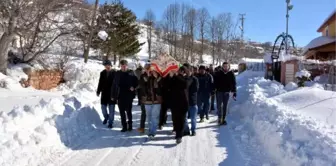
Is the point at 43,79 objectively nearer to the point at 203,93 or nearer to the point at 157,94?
the point at 203,93

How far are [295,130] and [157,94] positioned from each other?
3.11 metres

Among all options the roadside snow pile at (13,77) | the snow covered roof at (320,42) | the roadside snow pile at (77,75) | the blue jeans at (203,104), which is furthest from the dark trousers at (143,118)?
the snow covered roof at (320,42)

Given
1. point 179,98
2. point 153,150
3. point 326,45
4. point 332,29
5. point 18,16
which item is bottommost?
point 153,150

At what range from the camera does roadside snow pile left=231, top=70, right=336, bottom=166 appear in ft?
18.5

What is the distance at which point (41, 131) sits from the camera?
7020 millimetres

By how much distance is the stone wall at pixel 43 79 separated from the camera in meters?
19.6

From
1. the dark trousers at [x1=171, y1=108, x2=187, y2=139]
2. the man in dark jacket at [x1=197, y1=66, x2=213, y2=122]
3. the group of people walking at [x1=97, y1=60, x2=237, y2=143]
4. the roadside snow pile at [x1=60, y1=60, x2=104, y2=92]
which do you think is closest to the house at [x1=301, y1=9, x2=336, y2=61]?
the roadside snow pile at [x1=60, y1=60, x2=104, y2=92]

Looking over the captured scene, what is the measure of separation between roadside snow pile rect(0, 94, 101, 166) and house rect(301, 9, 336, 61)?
91.4ft

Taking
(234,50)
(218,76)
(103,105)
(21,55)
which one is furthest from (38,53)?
(234,50)

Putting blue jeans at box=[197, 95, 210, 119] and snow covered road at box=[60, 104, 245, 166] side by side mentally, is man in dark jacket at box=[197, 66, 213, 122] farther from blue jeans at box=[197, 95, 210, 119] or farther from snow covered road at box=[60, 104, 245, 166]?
snow covered road at box=[60, 104, 245, 166]

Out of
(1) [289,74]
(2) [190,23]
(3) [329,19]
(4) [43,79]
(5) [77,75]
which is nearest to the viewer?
(1) [289,74]

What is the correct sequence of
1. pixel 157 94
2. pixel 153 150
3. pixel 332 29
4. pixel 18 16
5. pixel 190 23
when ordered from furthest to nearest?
pixel 190 23 < pixel 332 29 < pixel 18 16 < pixel 157 94 < pixel 153 150

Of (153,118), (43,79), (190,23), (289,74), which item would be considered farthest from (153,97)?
(190,23)

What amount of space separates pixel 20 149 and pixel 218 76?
5.66m
